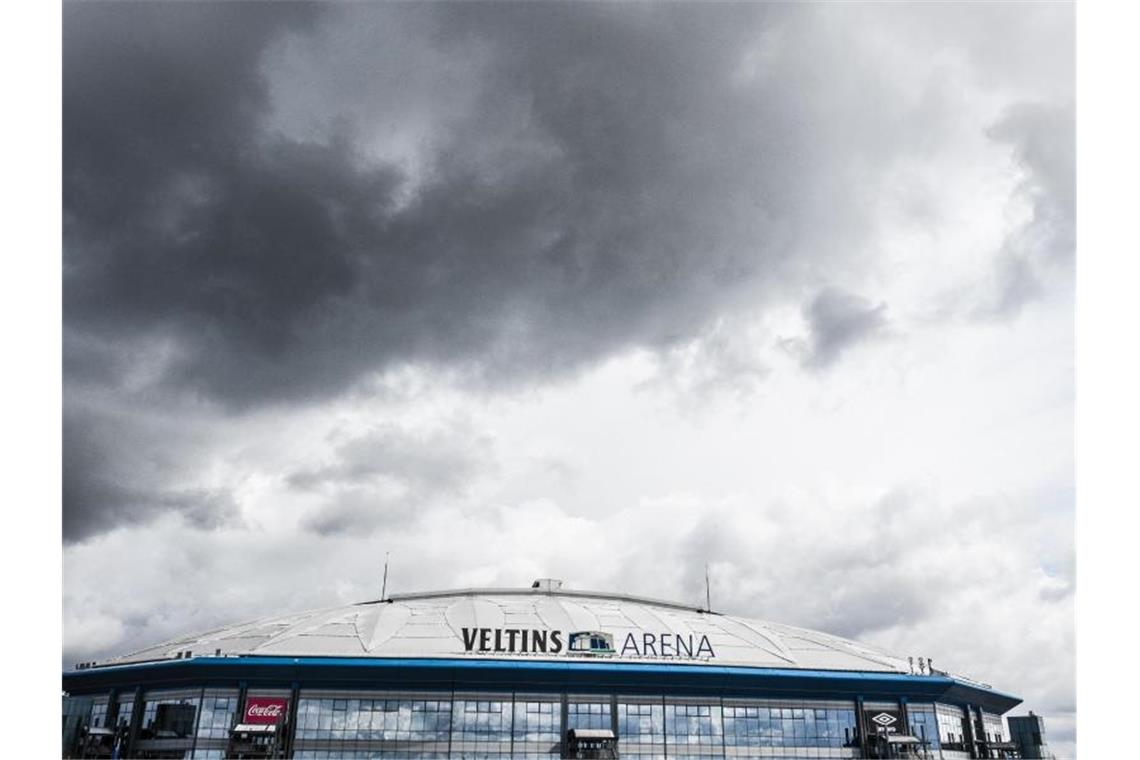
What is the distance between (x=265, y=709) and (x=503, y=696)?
67.7ft

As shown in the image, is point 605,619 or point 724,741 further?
point 605,619

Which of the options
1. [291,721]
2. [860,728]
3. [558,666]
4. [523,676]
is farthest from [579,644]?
[860,728]

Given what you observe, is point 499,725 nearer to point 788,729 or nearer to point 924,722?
point 788,729

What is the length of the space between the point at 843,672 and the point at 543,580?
35083 millimetres

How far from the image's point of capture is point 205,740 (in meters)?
71.4

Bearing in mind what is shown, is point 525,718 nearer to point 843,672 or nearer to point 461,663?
point 461,663

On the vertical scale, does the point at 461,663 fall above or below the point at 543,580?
below

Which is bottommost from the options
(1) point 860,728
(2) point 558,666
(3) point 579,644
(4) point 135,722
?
(4) point 135,722

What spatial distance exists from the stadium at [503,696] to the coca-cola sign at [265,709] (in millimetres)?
91

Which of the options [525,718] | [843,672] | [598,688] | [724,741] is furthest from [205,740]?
[843,672]

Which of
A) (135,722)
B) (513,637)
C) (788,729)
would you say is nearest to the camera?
(513,637)

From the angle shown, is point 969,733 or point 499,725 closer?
point 499,725

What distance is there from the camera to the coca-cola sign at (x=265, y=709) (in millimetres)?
71000

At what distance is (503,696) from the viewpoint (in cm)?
7244
